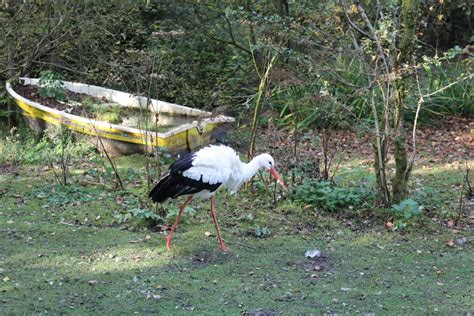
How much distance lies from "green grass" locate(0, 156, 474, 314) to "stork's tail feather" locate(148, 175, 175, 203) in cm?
47

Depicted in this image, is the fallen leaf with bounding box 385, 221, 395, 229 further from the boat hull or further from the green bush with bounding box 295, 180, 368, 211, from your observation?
the boat hull

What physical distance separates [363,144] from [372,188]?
3109mm

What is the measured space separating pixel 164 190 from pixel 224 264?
2.91 ft

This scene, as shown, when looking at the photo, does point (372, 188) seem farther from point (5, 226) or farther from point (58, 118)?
point (58, 118)

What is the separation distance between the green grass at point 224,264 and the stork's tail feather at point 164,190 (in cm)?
47

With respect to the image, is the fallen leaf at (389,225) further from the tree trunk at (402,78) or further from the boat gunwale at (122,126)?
the boat gunwale at (122,126)

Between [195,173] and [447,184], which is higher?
[195,173]

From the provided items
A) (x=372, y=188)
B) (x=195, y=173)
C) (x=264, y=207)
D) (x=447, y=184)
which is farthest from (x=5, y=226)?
(x=447, y=184)

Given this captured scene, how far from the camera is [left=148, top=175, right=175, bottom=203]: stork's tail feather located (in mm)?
6105

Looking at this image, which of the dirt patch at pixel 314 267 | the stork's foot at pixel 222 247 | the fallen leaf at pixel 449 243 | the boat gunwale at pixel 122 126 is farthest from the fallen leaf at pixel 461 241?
the boat gunwale at pixel 122 126

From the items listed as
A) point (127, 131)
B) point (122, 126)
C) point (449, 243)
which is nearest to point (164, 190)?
point (449, 243)

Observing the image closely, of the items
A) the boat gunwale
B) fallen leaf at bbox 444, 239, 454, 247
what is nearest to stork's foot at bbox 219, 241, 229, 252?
fallen leaf at bbox 444, 239, 454, 247

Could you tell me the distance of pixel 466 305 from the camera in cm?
510

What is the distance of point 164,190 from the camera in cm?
613
